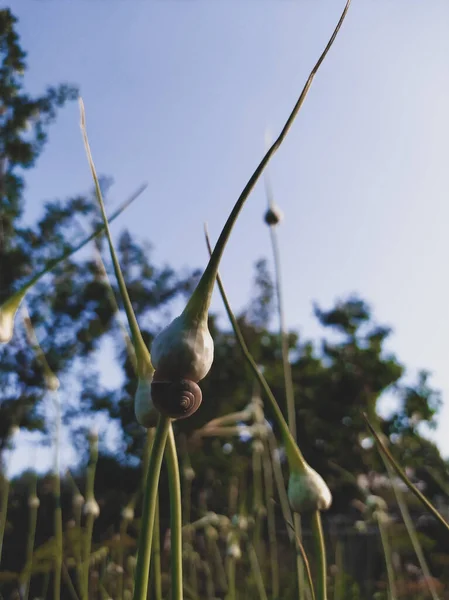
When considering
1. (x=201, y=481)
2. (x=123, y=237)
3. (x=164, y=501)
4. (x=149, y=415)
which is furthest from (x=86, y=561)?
(x=123, y=237)

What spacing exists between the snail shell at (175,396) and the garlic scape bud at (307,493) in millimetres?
110

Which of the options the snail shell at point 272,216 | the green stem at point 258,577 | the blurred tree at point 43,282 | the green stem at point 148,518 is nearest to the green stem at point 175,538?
the green stem at point 148,518

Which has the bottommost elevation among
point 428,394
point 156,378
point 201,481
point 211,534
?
point 156,378

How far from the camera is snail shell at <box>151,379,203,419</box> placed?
6.4 inches

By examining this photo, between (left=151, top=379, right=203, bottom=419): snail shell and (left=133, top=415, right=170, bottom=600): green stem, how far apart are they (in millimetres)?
29

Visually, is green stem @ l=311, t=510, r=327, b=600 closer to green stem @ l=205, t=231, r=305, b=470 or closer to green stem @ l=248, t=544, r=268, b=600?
green stem @ l=205, t=231, r=305, b=470

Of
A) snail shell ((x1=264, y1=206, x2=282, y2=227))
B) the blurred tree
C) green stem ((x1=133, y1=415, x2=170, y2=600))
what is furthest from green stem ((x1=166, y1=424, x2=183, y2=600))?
the blurred tree

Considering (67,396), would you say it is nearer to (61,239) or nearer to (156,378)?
(61,239)

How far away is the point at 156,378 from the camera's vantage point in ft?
0.55

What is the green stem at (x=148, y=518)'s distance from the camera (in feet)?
0.64

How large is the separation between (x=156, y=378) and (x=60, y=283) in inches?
302

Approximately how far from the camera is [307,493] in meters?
0.25

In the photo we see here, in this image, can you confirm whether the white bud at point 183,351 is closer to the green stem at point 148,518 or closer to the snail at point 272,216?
the green stem at point 148,518

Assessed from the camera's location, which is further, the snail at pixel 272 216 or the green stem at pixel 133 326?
the snail at pixel 272 216
